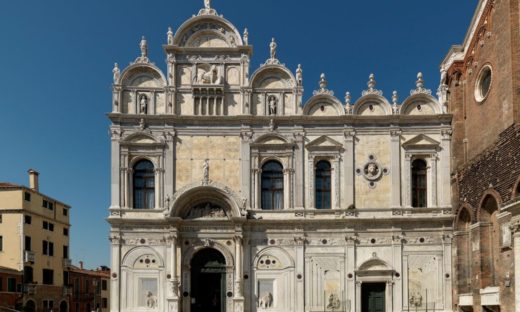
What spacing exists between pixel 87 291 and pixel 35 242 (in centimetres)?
1523

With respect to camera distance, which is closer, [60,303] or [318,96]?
[318,96]

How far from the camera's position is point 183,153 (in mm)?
30250

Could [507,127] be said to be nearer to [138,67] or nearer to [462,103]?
[462,103]

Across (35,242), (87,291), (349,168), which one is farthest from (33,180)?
(349,168)

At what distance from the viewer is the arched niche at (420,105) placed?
30.7 m

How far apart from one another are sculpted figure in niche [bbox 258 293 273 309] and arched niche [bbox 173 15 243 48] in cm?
1221

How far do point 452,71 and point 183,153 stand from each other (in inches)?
530

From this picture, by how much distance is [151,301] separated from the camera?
1150 inches

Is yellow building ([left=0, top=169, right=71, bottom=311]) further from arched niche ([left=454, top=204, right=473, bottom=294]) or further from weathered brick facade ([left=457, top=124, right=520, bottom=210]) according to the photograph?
weathered brick facade ([left=457, top=124, right=520, bottom=210])

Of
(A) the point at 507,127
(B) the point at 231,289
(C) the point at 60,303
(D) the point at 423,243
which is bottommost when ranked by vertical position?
(C) the point at 60,303

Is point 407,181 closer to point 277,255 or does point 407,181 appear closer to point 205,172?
point 277,255

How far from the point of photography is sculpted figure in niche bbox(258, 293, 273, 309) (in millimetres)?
29344

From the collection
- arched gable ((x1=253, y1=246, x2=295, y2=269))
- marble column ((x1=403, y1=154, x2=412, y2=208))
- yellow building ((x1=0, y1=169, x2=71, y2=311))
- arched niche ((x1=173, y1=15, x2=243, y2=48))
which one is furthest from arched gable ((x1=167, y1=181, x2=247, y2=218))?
yellow building ((x1=0, y1=169, x2=71, y2=311))

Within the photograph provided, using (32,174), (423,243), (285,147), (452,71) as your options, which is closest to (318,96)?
(285,147)
